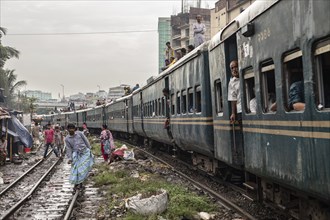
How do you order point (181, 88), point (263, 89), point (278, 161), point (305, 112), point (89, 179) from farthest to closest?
1. point (89, 179)
2. point (181, 88)
3. point (263, 89)
4. point (278, 161)
5. point (305, 112)

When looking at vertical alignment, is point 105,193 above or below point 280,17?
below

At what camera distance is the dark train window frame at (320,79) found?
4441 mm

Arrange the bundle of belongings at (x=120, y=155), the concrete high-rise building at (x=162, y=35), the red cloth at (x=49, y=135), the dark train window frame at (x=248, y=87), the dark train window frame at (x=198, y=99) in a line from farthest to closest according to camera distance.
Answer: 1. the concrete high-rise building at (x=162, y=35)
2. the red cloth at (x=49, y=135)
3. the bundle of belongings at (x=120, y=155)
4. the dark train window frame at (x=198, y=99)
5. the dark train window frame at (x=248, y=87)

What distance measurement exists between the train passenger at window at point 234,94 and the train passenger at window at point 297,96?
86.4 inches

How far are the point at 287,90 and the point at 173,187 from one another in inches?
211

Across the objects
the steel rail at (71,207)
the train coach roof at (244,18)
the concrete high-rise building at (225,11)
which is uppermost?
the concrete high-rise building at (225,11)

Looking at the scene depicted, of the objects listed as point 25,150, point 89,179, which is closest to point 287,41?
point 89,179

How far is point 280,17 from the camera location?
5.30 metres

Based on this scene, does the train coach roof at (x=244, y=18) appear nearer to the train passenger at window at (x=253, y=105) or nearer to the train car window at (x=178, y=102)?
the train passenger at window at (x=253, y=105)

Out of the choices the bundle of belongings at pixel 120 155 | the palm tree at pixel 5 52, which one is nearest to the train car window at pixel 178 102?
the bundle of belongings at pixel 120 155

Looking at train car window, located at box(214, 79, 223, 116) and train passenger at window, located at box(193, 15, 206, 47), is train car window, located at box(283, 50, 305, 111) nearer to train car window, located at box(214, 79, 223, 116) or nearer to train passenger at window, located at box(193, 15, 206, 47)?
train car window, located at box(214, 79, 223, 116)

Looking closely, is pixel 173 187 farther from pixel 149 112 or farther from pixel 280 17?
pixel 149 112

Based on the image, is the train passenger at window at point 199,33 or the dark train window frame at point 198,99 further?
the train passenger at window at point 199,33

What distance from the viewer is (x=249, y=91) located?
683cm
